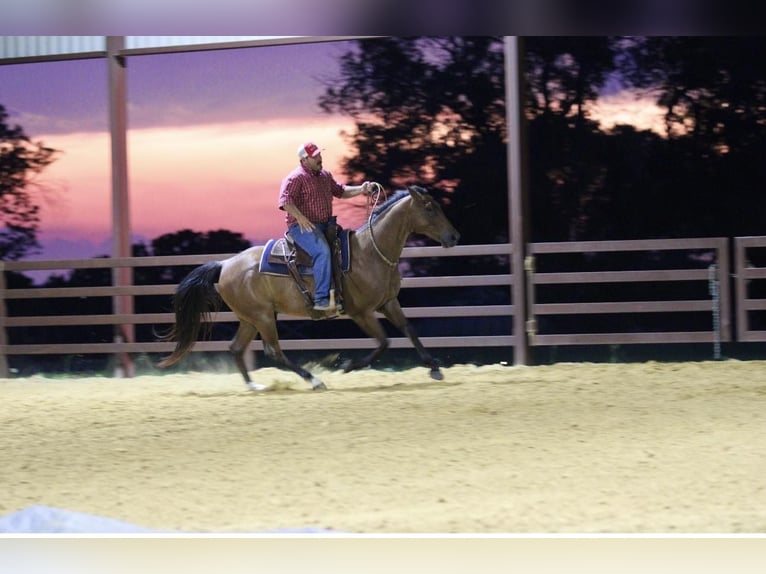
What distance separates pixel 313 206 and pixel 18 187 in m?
5.82

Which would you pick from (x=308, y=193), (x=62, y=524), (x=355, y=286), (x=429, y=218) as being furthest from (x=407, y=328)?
(x=62, y=524)

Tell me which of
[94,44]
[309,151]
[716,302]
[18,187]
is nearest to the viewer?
[309,151]

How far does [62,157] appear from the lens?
37.9 feet

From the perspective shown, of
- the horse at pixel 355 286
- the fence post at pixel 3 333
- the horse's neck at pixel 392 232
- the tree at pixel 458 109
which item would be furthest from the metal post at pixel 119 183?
the horse's neck at pixel 392 232

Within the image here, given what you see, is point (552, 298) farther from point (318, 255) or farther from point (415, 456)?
point (415, 456)

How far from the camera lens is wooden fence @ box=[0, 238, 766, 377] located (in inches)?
339

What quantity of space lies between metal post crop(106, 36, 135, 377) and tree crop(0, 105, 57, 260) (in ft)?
6.45

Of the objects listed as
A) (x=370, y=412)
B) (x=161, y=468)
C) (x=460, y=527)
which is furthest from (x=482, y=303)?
(x=460, y=527)

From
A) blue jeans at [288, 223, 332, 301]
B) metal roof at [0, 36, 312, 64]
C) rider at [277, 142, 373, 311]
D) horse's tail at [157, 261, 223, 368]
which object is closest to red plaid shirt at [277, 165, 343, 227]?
rider at [277, 142, 373, 311]

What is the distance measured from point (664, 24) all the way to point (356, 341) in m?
4.47

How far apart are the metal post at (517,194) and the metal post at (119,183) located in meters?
3.94

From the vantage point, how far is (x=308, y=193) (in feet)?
23.8

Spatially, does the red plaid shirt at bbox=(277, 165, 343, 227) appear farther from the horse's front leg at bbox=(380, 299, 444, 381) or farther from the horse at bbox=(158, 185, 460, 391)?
the horse's front leg at bbox=(380, 299, 444, 381)

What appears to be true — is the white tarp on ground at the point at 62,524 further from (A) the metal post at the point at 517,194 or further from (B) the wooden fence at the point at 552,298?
(A) the metal post at the point at 517,194
